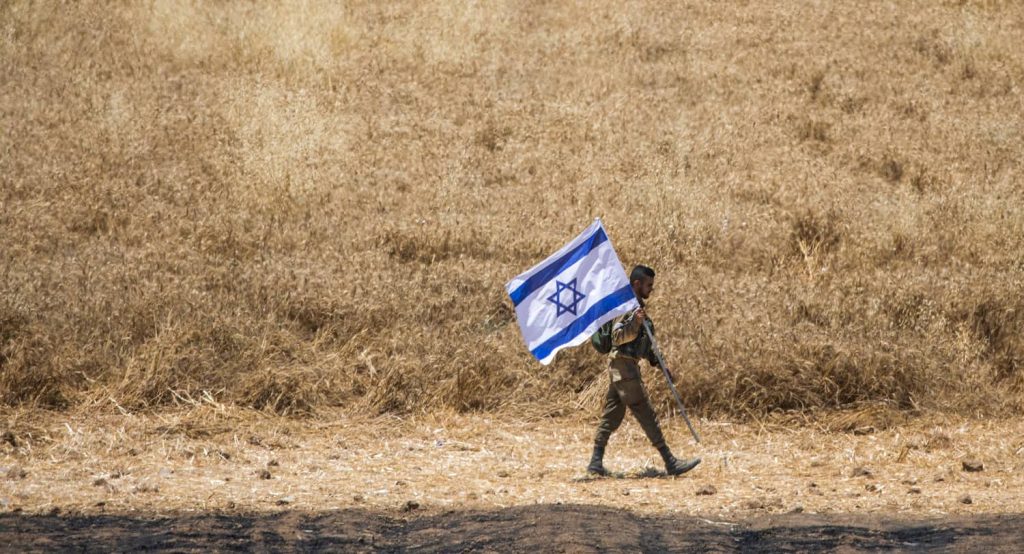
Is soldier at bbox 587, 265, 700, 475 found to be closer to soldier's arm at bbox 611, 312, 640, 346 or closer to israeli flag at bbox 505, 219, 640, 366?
soldier's arm at bbox 611, 312, 640, 346

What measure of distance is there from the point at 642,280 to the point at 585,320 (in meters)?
0.50

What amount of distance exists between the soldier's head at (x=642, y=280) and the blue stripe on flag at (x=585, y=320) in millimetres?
122

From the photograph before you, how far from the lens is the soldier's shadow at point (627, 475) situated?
8.17m

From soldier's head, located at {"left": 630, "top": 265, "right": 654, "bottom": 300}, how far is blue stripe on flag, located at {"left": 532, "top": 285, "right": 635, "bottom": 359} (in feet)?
0.40

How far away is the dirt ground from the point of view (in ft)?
20.4

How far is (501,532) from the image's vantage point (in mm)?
6211

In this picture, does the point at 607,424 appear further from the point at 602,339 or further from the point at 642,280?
the point at 642,280

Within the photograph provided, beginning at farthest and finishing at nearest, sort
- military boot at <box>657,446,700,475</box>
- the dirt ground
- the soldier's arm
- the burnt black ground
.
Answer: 1. military boot at <box>657,446,700,475</box>
2. the soldier's arm
3. the dirt ground
4. the burnt black ground

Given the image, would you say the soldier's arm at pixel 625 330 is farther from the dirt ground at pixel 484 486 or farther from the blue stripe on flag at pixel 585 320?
the dirt ground at pixel 484 486

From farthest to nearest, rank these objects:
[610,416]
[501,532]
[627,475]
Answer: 1. [627,475]
2. [610,416]
3. [501,532]

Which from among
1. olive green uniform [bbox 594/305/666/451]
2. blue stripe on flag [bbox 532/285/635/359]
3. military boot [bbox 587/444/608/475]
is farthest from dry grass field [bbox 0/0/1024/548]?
blue stripe on flag [bbox 532/285/635/359]

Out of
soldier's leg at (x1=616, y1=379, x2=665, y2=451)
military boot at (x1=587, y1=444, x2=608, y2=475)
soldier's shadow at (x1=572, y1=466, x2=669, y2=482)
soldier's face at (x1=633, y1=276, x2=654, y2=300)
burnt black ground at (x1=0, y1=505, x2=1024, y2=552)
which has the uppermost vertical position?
soldier's face at (x1=633, y1=276, x2=654, y2=300)

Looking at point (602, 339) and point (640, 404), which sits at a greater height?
point (602, 339)

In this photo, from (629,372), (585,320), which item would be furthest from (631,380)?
(585,320)
